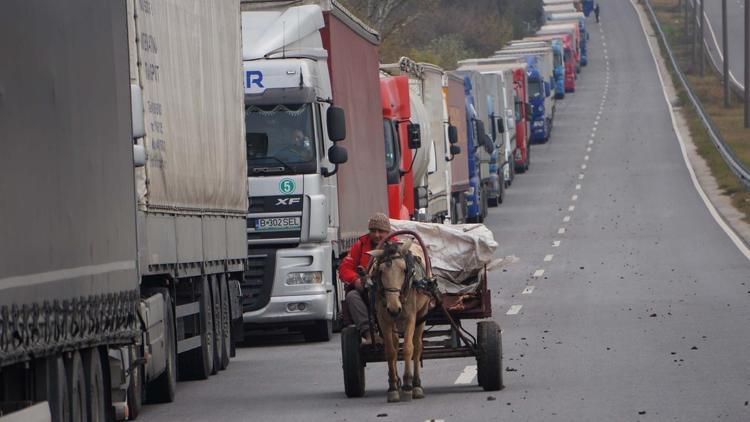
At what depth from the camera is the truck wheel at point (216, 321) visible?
18016 millimetres

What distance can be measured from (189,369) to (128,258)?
5652mm

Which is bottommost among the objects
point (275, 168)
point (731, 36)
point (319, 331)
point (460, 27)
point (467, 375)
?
point (319, 331)

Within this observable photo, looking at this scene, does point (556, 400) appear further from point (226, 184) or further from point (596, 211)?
point (596, 211)

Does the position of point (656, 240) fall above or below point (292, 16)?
below

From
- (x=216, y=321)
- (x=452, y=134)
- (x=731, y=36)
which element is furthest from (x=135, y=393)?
(x=731, y=36)

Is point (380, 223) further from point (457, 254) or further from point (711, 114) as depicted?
point (711, 114)

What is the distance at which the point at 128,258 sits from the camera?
1216cm

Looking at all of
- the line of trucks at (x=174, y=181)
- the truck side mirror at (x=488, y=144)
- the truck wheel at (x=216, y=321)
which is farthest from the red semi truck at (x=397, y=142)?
the truck side mirror at (x=488, y=144)

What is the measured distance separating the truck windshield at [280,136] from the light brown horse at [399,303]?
6125mm

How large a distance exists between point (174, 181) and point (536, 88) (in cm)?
5716

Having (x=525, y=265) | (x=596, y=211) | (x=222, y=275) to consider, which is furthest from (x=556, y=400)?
(x=596, y=211)

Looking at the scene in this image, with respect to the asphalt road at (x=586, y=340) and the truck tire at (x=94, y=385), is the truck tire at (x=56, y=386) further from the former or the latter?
the asphalt road at (x=586, y=340)

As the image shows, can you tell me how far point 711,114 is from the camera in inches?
3248

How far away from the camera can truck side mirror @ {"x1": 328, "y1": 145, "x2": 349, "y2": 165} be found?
20.6m
